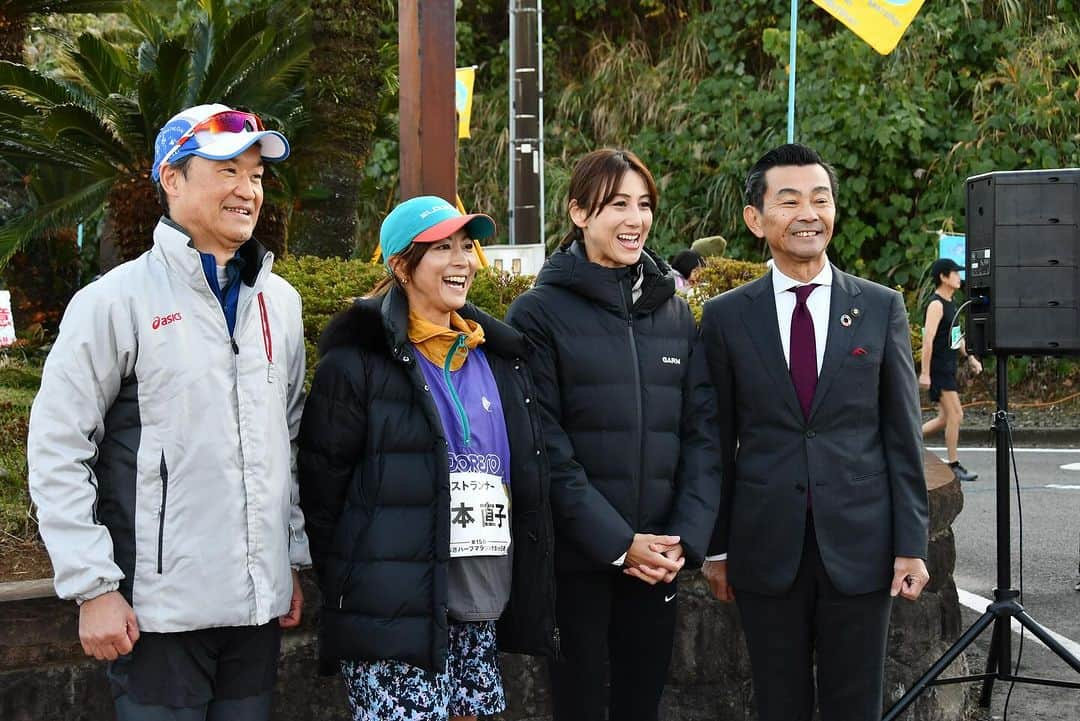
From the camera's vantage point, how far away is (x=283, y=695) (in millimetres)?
4148

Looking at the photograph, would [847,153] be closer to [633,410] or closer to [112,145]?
[112,145]

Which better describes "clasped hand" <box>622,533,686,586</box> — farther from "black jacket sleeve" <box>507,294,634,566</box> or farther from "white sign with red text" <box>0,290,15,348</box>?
"white sign with red text" <box>0,290,15,348</box>

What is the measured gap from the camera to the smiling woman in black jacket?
3428 mm

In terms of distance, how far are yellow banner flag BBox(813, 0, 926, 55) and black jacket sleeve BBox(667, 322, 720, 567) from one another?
868 cm

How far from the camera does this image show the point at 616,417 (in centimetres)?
346

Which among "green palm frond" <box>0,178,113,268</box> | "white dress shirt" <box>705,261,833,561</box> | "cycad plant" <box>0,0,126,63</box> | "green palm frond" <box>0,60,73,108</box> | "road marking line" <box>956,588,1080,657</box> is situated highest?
"cycad plant" <box>0,0,126,63</box>

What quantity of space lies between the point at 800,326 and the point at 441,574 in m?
1.32

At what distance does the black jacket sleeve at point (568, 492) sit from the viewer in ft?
11.0

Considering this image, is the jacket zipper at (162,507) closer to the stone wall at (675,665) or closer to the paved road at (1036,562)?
the stone wall at (675,665)

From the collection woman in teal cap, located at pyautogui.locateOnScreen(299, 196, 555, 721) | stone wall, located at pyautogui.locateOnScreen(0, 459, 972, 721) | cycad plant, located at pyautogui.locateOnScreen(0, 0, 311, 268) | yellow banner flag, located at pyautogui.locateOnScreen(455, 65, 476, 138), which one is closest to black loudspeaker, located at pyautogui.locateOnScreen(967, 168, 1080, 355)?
stone wall, located at pyautogui.locateOnScreen(0, 459, 972, 721)

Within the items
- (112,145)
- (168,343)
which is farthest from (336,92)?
(168,343)

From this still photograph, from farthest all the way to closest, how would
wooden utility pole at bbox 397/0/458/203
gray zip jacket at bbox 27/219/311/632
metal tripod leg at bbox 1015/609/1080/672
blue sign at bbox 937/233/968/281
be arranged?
blue sign at bbox 937/233/968/281 → wooden utility pole at bbox 397/0/458/203 → metal tripod leg at bbox 1015/609/1080/672 → gray zip jacket at bbox 27/219/311/632

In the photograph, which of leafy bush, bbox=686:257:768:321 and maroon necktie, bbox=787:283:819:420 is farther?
leafy bush, bbox=686:257:768:321

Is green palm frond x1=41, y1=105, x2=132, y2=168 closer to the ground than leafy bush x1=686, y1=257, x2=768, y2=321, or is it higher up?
higher up
